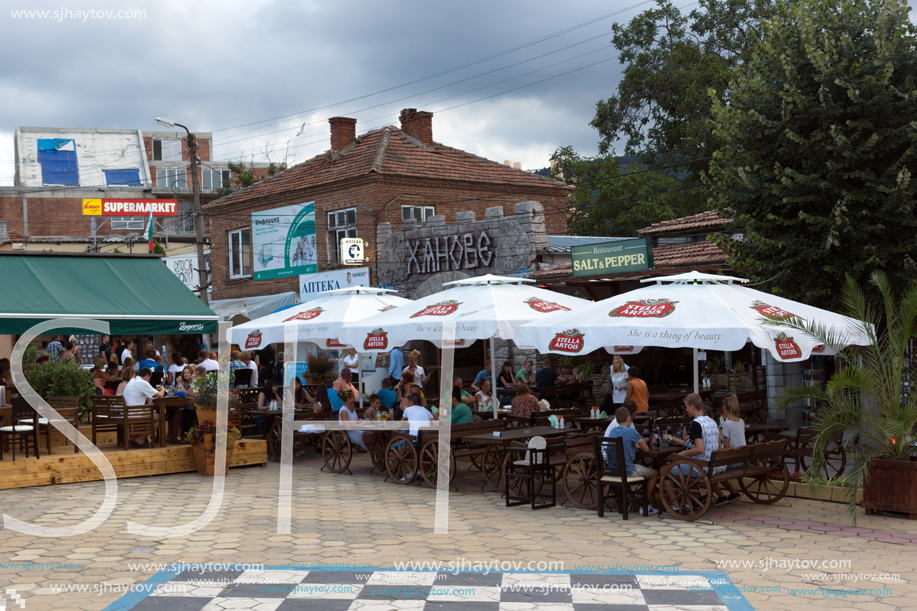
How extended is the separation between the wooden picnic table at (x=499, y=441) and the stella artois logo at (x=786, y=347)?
109 inches

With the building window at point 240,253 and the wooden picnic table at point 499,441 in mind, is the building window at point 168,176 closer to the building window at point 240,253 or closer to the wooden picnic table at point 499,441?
the building window at point 240,253

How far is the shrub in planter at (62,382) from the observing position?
12.5 meters

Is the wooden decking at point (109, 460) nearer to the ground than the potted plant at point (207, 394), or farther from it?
nearer to the ground

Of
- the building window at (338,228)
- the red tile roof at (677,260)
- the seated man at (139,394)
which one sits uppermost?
the building window at (338,228)

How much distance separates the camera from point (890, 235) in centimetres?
1144

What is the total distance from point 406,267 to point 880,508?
15.5 meters

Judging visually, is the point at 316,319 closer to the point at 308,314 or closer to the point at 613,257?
the point at 308,314

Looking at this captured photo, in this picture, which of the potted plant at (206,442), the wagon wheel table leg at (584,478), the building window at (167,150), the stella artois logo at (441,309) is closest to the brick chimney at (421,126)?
the stella artois logo at (441,309)

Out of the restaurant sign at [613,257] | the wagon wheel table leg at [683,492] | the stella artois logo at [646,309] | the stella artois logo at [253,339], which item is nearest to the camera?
the wagon wheel table leg at [683,492]

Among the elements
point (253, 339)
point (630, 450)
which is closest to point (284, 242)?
point (253, 339)

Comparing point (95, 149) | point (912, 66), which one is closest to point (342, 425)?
point (912, 66)

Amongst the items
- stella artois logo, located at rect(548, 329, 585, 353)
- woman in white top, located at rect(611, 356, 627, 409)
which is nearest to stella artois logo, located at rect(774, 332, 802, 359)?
stella artois logo, located at rect(548, 329, 585, 353)

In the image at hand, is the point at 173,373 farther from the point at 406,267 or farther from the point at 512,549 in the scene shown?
the point at 512,549

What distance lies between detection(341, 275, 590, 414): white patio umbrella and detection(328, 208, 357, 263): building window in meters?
11.6
